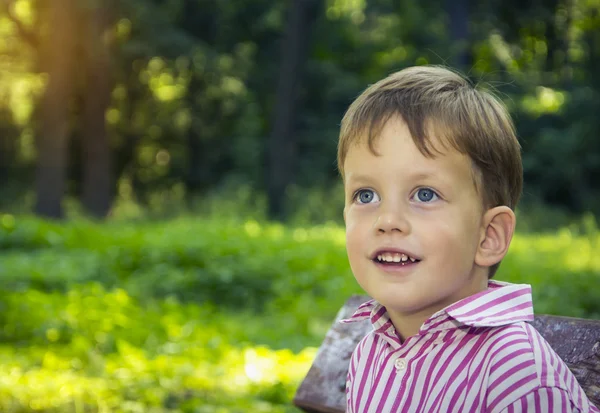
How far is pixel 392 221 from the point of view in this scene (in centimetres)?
167

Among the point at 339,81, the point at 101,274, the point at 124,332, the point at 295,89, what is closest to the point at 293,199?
the point at 295,89

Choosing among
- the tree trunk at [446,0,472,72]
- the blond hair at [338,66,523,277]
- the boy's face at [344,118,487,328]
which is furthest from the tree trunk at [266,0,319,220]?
the boy's face at [344,118,487,328]

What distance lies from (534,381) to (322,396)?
1.10 m

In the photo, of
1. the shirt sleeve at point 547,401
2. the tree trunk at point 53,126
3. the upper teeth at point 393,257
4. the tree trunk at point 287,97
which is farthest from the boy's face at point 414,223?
the tree trunk at point 53,126

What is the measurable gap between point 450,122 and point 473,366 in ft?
1.55

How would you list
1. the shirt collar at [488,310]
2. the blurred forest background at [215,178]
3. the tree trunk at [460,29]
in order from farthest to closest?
the tree trunk at [460,29]
the blurred forest background at [215,178]
the shirt collar at [488,310]

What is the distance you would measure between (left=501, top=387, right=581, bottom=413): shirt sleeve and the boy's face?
279mm

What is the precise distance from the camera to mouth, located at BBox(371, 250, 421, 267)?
1691mm

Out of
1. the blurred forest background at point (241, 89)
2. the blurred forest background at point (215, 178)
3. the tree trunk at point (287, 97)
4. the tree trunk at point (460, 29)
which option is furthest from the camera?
the tree trunk at point (460, 29)

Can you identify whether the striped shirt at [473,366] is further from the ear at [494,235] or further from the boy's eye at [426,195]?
the boy's eye at [426,195]

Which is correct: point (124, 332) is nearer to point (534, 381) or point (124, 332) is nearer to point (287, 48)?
point (534, 381)

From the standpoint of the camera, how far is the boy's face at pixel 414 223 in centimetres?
168

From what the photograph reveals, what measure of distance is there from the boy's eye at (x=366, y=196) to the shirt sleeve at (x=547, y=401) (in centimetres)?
48

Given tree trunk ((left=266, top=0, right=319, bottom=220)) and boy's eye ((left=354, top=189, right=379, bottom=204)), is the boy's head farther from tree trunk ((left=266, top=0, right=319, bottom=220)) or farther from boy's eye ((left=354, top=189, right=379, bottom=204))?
tree trunk ((left=266, top=0, right=319, bottom=220))
